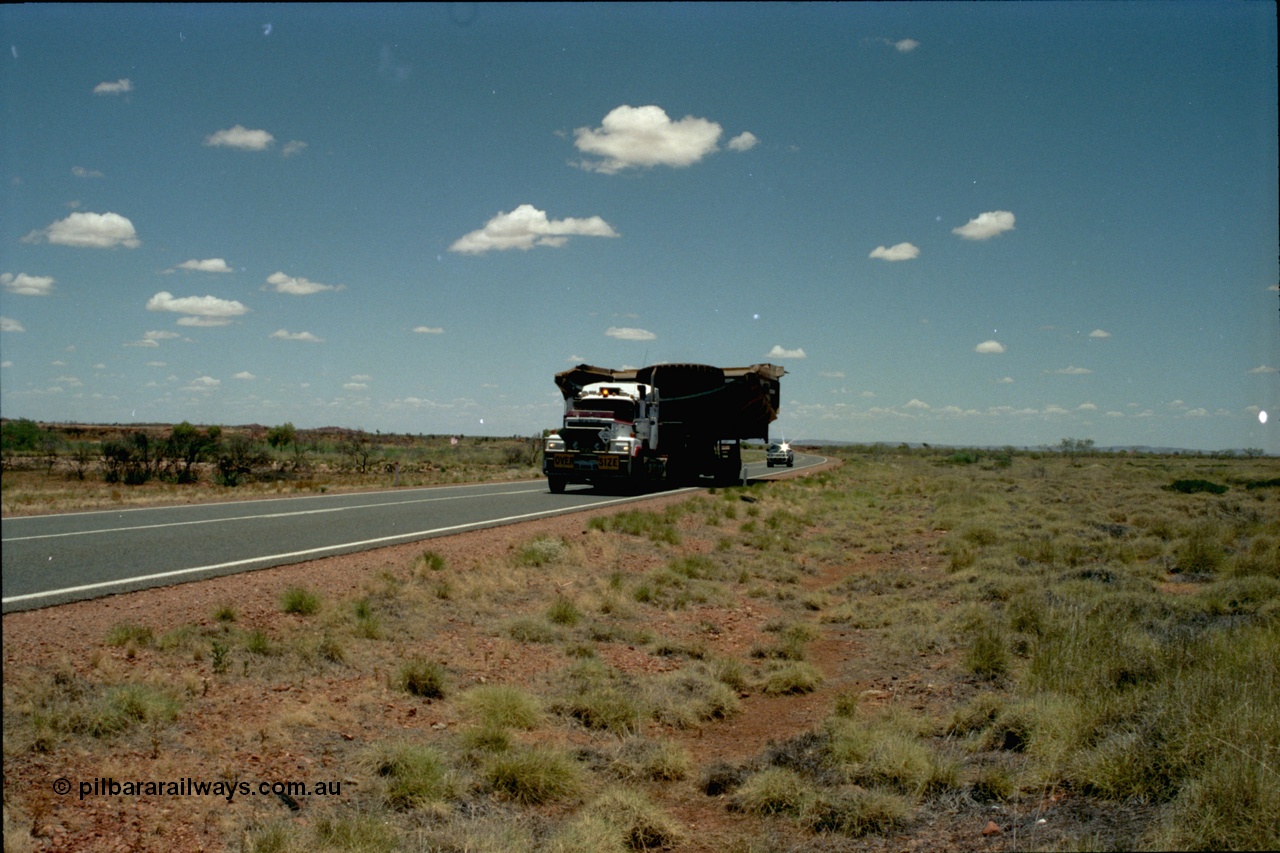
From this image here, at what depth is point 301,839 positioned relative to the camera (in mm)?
5555

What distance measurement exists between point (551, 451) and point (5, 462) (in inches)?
1023

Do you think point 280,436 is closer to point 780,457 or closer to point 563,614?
point 780,457

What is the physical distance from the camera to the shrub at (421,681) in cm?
888

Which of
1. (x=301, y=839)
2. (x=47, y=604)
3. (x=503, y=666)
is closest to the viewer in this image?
(x=301, y=839)

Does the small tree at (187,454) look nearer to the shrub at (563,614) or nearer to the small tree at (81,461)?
the small tree at (81,461)

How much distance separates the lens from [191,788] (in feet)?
19.9

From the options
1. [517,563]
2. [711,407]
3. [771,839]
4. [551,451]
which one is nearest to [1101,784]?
[771,839]

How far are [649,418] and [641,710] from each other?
2023 cm

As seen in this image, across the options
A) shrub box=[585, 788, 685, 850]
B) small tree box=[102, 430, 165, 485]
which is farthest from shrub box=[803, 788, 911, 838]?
small tree box=[102, 430, 165, 485]

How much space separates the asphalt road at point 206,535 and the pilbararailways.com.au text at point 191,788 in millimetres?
2120

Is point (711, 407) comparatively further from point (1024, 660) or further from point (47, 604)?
point (47, 604)

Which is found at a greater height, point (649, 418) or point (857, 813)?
point (649, 418)

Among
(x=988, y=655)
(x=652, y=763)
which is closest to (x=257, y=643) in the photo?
(x=652, y=763)

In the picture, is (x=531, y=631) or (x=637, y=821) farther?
(x=531, y=631)
